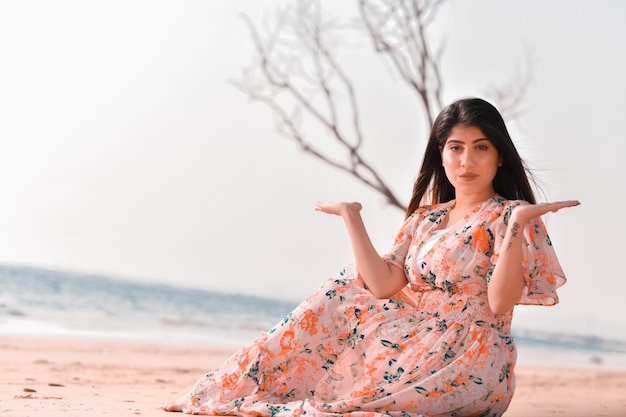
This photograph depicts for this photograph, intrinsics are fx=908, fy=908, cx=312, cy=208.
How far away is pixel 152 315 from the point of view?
13.3 m

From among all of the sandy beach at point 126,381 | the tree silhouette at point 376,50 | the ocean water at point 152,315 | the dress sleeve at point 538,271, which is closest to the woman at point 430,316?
the dress sleeve at point 538,271

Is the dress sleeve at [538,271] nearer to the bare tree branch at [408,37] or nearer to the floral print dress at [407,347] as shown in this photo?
the floral print dress at [407,347]

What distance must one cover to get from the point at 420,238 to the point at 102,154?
48.9ft

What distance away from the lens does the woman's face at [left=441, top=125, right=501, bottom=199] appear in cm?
277

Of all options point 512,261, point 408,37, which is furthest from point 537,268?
point 408,37

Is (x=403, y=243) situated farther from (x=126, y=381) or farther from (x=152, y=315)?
(x=152, y=315)

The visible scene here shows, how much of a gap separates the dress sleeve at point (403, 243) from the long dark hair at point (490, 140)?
5.1 inches

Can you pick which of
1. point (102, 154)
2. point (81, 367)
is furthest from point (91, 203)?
point (81, 367)

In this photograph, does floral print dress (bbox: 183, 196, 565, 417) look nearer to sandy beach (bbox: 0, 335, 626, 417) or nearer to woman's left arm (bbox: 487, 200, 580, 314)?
woman's left arm (bbox: 487, 200, 580, 314)

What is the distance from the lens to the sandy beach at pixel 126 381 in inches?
127

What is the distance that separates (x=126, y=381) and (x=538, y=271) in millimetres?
3058

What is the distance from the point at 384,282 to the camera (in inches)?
111

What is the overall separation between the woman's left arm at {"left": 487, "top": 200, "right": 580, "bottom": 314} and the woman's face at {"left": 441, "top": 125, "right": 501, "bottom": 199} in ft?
0.93

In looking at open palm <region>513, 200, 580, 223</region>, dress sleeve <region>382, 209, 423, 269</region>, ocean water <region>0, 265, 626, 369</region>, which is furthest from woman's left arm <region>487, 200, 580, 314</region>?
ocean water <region>0, 265, 626, 369</region>
